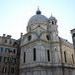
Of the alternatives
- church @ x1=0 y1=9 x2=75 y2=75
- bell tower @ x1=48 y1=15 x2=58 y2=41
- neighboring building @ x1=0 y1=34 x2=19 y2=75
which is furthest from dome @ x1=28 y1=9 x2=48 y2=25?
neighboring building @ x1=0 y1=34 x2=19 y2=75

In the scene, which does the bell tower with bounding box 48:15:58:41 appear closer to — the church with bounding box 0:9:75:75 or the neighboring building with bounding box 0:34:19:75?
the church with bounding box 0:9:75:75

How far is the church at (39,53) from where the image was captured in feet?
111

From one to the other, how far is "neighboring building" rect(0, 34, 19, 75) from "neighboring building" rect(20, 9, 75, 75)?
1853mm

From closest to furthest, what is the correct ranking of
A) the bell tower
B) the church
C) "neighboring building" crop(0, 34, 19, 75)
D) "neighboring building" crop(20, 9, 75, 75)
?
"neighboring building" crop(20, 9, 75, 75) → the church → "neighboring building" crop(0, 34, 19, 75) → the bell tower

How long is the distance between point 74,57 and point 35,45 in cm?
1313

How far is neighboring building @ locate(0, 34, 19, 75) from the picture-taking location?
35.3 m

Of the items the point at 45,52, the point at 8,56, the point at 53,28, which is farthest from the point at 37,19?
the point at 8,56

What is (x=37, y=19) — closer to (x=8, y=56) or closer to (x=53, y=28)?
(x=53, y=28)

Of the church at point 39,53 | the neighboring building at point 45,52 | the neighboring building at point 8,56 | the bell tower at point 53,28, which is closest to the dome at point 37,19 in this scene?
the neighboring building at point 45,52

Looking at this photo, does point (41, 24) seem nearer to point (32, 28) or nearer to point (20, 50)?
point (32, 28)

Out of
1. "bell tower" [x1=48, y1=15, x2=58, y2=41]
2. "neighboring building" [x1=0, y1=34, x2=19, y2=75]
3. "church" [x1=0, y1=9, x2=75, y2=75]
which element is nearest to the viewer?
"church" [x1=0, y1=9, x2=75, y2=75]

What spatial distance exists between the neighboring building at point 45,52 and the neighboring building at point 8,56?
1.85m

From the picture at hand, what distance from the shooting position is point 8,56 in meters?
36.9

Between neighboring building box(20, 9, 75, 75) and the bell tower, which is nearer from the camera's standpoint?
neighboring building box(20, 9, 75, 75)
